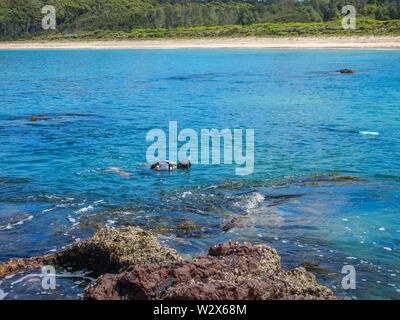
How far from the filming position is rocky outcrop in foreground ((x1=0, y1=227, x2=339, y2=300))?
19.0 feet

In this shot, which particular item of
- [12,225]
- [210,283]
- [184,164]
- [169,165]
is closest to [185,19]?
[184,164]

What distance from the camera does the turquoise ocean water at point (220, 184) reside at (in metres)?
8.91

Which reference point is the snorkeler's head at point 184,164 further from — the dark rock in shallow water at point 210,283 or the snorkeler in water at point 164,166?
the dark rock in shallow water at point 210,283

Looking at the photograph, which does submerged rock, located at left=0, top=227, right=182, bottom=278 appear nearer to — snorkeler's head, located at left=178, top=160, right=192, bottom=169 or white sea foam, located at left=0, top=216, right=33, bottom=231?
white sea foam, located at left=0, top=216, right=33, bottom=231

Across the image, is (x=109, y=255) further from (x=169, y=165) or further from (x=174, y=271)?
(x=169, y=165)

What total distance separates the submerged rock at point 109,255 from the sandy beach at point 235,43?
253 feet

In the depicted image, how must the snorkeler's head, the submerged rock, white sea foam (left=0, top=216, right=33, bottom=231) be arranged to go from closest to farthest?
the submerged rock, white sea foam (left=0, top=216, right=33, bottom=231), the snorkeler's head

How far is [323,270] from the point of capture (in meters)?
7.88

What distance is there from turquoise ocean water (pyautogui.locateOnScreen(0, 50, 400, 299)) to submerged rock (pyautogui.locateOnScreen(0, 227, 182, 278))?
0.43m

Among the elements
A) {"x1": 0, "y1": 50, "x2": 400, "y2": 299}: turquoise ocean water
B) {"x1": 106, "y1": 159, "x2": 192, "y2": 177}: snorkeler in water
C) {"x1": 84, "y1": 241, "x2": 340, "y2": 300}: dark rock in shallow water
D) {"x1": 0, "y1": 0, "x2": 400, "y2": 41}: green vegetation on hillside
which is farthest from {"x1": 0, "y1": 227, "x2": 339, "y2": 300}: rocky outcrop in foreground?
{"x1": 0, "y1": 0, "x2": 400, "y2": 41}: green vegetation on hillside

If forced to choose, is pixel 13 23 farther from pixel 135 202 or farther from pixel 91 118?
pixel 135 202

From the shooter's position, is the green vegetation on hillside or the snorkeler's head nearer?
the snorkeler's head

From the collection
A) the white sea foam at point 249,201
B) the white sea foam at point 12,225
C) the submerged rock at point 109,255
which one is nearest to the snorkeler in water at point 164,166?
the white sea foam at point 249,201

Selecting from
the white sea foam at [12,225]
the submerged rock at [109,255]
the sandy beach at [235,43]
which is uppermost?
the sandy beach at [235,43]
